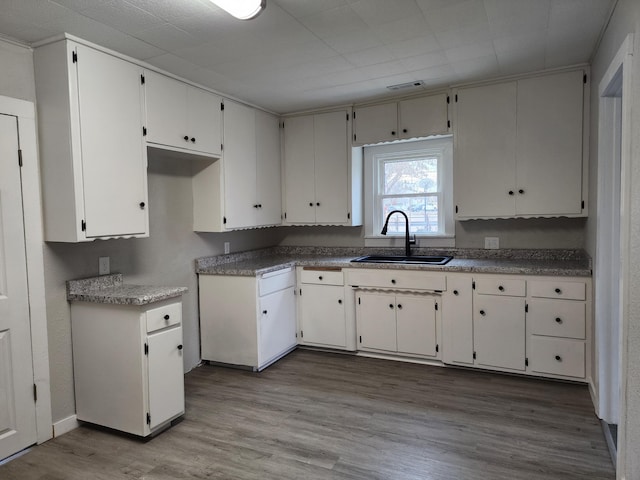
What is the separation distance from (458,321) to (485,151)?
1.40 meters

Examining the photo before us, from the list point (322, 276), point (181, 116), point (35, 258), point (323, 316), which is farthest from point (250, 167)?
point (35, 258)

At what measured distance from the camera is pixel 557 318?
3.01m

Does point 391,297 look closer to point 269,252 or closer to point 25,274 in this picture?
point 269,252

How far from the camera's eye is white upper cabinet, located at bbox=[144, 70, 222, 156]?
2.85 metres

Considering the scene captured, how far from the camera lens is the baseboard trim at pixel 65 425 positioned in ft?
8.33

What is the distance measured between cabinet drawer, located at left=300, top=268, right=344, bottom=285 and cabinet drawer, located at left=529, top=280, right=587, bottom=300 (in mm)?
1555

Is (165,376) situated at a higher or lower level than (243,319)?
lower

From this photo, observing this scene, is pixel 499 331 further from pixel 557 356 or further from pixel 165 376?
pixel 165 376

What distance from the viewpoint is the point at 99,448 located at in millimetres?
2391

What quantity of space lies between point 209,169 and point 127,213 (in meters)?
1.01

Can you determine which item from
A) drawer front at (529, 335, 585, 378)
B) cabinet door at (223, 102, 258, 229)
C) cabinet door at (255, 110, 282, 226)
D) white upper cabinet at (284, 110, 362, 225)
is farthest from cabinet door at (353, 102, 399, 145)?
drawer front at (529, 335, 585, 378)

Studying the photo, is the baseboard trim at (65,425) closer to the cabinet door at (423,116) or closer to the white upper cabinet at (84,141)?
the white upper cabinet at (84,141)

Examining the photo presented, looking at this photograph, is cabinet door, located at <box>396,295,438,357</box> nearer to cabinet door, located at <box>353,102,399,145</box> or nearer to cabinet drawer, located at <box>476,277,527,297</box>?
cabinet drawer, located at <box>476,277,527,297</box>

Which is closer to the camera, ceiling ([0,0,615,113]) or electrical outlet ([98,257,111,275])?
ceiling ([0,0,615,113])
